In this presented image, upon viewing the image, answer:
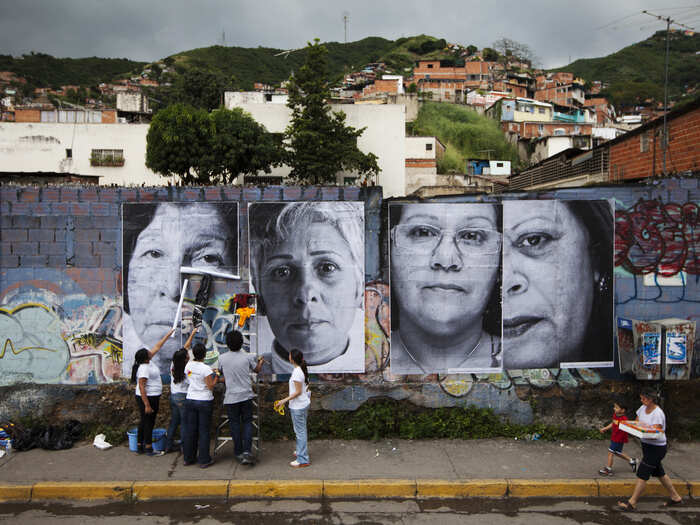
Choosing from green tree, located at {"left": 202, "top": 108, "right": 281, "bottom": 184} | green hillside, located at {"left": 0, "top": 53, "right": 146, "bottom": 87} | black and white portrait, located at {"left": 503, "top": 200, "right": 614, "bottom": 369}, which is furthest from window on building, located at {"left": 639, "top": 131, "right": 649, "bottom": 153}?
green hillside, located at {"left": 0, "top": 53, "right": 146, "bottom": 87}

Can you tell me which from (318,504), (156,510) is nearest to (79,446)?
(156,510)

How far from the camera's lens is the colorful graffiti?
735 cm

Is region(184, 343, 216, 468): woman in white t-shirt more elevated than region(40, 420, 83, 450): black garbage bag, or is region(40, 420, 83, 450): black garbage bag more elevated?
region(184, 343, 216, 468): woman in white t-shirt

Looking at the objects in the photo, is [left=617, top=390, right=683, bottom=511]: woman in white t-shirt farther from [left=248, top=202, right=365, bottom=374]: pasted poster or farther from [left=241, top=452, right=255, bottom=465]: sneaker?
[left=241, top=452, right=255, bottom=465]: sneaker

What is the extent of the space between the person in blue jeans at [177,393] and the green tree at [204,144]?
21.1 metres

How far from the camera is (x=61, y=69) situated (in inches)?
3994

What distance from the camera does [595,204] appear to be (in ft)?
24.1

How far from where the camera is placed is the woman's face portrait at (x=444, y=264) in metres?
7.25

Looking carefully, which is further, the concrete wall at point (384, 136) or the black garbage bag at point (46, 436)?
the concrete wall at point (384, 136)

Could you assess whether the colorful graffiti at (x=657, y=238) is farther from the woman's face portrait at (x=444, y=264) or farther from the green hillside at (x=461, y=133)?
the green hillside at (x=461, y=133)

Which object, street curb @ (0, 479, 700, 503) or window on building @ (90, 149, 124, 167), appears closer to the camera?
street curb @ (0, 479, 700, 503)

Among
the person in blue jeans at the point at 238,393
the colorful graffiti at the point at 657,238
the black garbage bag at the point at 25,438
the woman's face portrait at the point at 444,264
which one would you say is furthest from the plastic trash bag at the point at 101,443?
the colorful graffiti at the point at 657,238

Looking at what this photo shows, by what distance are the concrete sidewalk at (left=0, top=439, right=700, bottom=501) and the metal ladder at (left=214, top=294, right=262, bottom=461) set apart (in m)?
0.14

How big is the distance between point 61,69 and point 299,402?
117 metres
